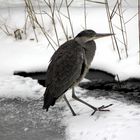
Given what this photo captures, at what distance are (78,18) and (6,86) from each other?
52.2 inches

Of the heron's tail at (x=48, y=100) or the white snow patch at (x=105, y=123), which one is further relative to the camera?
the heron's tail at (x=48, y=100)

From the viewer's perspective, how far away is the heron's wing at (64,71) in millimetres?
4148

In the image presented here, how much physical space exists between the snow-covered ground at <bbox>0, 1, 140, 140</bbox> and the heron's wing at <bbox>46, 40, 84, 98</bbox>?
0.28 metres

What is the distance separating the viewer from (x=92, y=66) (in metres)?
5.10

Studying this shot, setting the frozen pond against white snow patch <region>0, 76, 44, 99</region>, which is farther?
white snow patch <region>0, 76, 44, 99</region>

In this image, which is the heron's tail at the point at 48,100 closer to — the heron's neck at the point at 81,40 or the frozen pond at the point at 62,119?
the frozen pond at the point at 62,119

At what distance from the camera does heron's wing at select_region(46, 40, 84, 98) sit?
13.6ft

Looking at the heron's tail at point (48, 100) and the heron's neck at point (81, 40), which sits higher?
the heron's neck at point (81, 40)

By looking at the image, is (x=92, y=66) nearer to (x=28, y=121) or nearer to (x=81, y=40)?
(x=81, y=40)

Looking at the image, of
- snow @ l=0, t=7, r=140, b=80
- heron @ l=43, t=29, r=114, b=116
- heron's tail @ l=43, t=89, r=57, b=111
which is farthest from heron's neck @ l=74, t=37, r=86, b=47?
snow @ l=0, t=7, r=140, b=80

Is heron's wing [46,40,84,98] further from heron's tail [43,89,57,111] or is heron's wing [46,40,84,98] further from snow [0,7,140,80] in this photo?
snow [0,7,140,80]

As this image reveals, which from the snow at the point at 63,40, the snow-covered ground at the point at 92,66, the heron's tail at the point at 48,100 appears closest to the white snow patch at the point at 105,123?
the snow-covered ground at the point at 92,66

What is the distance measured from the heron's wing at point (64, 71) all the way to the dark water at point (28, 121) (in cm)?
27

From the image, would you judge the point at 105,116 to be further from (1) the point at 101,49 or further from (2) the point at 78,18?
(2) the point at 78,18
